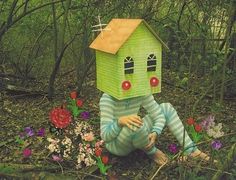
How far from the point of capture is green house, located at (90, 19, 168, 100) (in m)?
3.36

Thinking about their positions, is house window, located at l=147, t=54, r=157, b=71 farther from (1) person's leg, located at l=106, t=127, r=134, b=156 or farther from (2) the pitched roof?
(1) person's leg, located at l=106, t=127, r=134, b=156

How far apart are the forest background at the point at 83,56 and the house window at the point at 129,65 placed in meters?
1.13

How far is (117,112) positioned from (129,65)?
1.37 ft

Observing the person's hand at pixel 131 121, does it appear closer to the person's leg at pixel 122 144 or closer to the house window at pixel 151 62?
the person's leg at pixel 122 144

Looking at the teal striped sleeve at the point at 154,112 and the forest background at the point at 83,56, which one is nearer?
the teal striped sleeve at the point at 154,112

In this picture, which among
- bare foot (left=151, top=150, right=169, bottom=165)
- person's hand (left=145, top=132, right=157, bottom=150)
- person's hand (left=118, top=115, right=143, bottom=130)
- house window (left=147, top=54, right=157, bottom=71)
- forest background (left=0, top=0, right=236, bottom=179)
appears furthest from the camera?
forest background (left=0, top=0, right=236, bottom=179)

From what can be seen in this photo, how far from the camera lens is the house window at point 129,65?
11.1 feet

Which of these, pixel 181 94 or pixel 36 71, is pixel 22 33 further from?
pixel 181 94

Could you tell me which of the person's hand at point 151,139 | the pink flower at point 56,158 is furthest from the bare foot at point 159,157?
the pink flower at point 56,158

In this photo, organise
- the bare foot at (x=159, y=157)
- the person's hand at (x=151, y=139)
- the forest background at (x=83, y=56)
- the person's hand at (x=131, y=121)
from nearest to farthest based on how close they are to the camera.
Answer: the person's hand at (x=131, y=121), the person's hand at (x=151, y=139), the bare foot at (x=159, y=157), the forest background at (x=83, y=56)

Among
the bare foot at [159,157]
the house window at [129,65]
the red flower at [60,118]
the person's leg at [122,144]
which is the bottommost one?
the bare foot at [159,157]

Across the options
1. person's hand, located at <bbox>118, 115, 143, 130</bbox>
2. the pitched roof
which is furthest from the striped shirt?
the pitched roof

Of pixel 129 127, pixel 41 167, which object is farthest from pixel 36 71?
pixel 129 127

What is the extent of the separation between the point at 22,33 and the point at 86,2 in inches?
44.4
